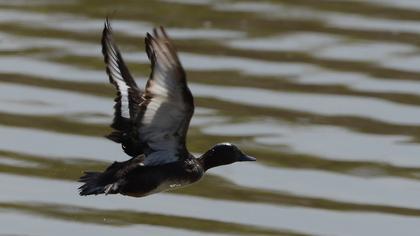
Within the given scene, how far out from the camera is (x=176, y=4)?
680 inches

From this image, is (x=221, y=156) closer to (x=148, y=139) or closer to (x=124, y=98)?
(x=124, y=98)

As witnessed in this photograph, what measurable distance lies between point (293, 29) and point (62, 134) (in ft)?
12.9

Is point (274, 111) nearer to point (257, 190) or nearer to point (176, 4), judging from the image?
point (257, 190)

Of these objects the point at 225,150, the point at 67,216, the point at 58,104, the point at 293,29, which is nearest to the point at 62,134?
the point at 58,104

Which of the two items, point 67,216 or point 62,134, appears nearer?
point 67,216

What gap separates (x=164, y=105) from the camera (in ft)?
31.0

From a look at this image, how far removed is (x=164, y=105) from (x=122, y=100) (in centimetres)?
117

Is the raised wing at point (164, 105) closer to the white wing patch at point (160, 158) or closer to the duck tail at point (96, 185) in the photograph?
the white wing patch at point (160, 158)

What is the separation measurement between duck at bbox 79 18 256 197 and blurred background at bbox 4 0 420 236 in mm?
1147

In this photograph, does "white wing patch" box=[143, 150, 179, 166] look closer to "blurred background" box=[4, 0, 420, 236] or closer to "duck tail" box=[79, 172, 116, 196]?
"duck tail" box=[79, 172, 116, 196]

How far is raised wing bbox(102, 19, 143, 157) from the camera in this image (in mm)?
10466

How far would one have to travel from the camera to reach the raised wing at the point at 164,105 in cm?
889


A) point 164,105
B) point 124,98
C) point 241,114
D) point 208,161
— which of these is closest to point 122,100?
point 124,98

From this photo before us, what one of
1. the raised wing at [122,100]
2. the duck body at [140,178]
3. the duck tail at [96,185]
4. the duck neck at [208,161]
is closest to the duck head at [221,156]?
the duck neck at [208,161]
